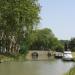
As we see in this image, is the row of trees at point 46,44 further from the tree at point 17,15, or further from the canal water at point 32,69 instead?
the canal water at point 32,69

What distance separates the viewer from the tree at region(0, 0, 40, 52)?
2653 inches

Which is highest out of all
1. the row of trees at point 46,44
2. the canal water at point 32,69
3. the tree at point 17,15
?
the tree at point 17,15

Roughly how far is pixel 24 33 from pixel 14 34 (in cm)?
228

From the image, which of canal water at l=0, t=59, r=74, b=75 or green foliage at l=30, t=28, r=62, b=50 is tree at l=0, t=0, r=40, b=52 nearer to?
canal water at l=0, t=59, r=74, b=75

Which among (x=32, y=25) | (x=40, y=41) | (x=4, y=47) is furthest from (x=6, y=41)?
(x=40, y=41)

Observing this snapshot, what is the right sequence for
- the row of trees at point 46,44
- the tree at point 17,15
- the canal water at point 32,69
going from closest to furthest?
the canal water at point 32,69 → the tree at point 17,15 → the row of trees at point 46,44

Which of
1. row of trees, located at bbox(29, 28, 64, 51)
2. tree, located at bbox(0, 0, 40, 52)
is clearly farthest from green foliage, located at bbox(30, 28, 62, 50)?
tree, located at bbox(0, 0, 40, 52)

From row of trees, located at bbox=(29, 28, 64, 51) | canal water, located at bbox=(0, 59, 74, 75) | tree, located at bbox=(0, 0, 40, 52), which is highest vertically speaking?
tree, located at bbox=(0, 0, 40, 52)

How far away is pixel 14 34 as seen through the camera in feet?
242

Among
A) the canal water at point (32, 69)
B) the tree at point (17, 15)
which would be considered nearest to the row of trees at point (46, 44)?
the tree at point (17, 15)

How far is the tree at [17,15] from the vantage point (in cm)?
6738

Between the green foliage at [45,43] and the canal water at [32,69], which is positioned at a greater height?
the green foliage at [45,43]

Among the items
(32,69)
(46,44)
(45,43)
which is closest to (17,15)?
(32,69)

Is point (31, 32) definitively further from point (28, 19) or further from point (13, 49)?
point (13, 49)
